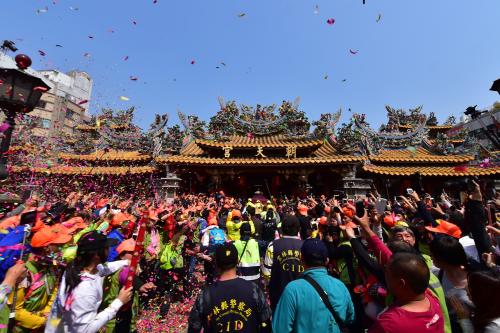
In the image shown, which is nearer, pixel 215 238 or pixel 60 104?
pixel 215 238

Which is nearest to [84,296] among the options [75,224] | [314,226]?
[75,224]

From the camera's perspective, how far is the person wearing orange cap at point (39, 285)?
8.61 ft

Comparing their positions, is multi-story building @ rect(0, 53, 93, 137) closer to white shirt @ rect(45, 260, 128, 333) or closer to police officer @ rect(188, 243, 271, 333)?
white shirt @ rect(45, 260, 128, 333)

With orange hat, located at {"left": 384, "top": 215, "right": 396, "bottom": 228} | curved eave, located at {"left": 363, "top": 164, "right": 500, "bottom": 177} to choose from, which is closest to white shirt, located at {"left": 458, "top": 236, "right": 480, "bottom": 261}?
orange hat, located at {"left": 384, "top": 215, "right": 396, "bottom": 228}

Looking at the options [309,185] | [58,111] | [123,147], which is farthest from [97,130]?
[58,111]

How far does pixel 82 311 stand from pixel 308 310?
1.90 meters

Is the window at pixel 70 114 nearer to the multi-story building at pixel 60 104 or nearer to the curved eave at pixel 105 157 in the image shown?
the multi-story building at pixel 60 104

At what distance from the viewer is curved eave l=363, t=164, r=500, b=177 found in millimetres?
13102

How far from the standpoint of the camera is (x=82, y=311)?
228 cm

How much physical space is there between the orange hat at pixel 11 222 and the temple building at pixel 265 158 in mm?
9649

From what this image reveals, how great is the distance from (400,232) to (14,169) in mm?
19103

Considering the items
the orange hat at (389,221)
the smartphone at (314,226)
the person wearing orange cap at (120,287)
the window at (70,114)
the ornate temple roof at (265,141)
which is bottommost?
the person wearing orange cap at (120,287)

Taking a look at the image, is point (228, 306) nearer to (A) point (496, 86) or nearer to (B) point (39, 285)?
(B) point (39, 285)

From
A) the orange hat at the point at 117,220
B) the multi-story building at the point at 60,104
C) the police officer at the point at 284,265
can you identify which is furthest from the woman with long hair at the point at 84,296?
the multi-story building at the point at 60,104
